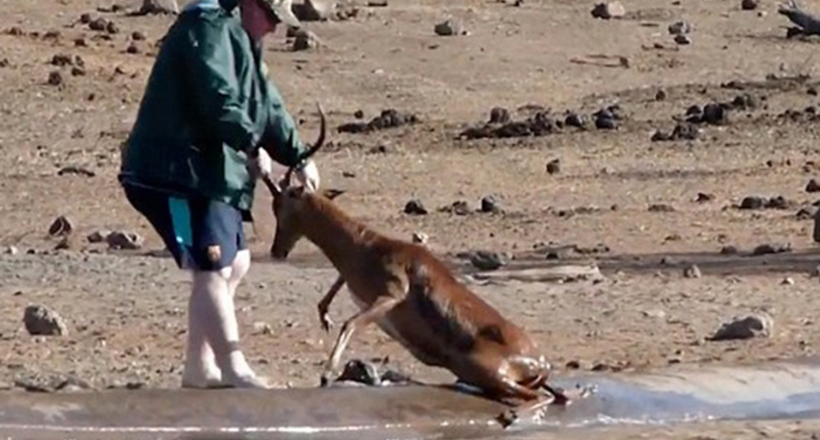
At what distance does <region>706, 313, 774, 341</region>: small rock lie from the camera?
1098 centimetres

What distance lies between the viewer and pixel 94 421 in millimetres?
8695

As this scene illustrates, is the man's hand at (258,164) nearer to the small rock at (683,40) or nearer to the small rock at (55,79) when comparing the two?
the small rock at (55,79)

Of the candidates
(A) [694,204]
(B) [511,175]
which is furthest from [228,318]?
(B) [511,175]

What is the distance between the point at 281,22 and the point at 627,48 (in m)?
17.3

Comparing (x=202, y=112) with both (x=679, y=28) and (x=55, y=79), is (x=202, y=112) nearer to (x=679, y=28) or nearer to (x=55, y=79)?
(x=55, y=79)

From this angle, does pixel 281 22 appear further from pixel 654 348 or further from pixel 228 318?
pixel 654 348

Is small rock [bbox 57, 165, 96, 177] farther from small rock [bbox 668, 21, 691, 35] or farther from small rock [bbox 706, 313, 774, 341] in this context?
small rock [bbox 668, 21, 691, 35]

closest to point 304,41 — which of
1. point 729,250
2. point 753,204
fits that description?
point 753,204

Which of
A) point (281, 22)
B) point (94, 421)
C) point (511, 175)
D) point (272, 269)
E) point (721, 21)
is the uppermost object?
point (281, 22)

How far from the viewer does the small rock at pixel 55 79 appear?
72.0 feet

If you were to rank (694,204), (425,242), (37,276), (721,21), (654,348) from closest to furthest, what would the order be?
(654,348)
(37,276)
(425,242)
(694,204)
(721,21)

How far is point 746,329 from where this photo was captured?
36.1 feet

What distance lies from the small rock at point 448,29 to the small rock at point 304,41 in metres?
1.47

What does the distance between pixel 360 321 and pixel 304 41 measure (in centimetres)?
1627
